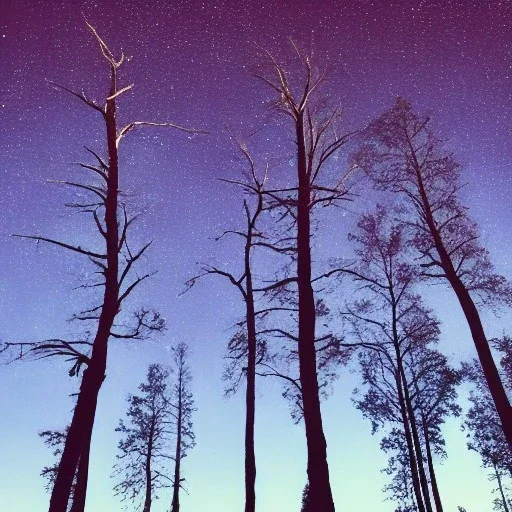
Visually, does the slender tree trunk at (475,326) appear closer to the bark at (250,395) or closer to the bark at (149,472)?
the bark at (250,395)

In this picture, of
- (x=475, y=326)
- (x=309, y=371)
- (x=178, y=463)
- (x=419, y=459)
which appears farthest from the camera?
(x=178, y=463)

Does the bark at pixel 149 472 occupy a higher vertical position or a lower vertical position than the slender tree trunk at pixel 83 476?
higher

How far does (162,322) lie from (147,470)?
63.9 ft

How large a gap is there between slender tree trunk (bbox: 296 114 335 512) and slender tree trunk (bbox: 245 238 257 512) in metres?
5.17

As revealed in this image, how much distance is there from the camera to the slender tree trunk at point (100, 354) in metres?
6.31

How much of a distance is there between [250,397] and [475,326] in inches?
260

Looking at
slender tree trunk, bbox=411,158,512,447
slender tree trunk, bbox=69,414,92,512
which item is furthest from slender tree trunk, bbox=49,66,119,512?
slender tree trunk, bbox=411,158,512,447

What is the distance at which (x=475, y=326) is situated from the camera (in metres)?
10.7

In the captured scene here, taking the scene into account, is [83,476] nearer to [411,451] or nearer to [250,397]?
[250,397]

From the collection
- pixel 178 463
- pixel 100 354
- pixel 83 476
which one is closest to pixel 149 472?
pixel 178 463

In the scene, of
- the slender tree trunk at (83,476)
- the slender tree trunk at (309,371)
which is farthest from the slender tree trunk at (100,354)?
the slender tree trunk at (83,476)

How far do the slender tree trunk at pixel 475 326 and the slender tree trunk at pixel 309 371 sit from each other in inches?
196

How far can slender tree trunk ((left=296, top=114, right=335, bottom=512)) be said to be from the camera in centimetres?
626

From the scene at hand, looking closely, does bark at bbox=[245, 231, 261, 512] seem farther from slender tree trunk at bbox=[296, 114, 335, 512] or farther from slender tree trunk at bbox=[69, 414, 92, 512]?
slender tree trunk at bbox=[296, 114, 335, 512]
